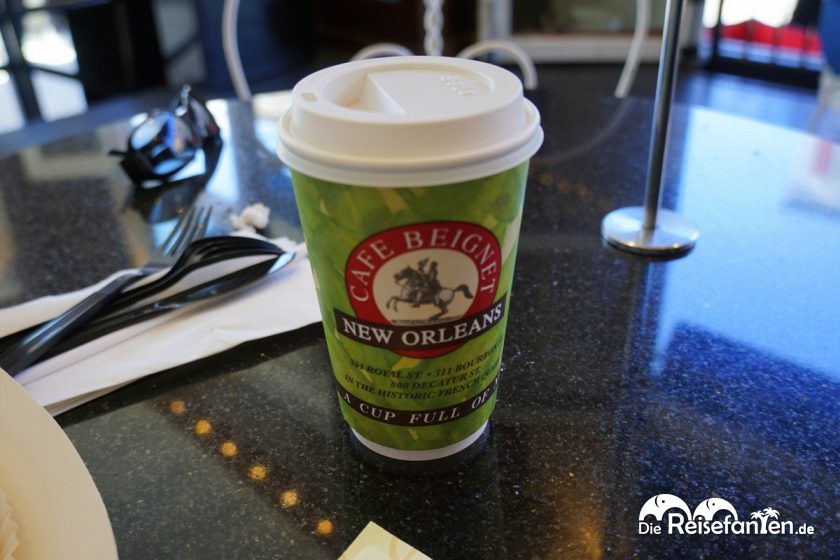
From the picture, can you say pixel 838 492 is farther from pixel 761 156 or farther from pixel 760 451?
pixel 761 156

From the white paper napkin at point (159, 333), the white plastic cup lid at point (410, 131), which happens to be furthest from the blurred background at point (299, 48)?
the white plastic cup lid at point (410, 131)

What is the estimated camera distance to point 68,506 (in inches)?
15.3

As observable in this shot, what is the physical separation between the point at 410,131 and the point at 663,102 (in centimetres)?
43

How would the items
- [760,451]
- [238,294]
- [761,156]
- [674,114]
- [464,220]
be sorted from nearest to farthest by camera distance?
[464,220]
[760,451]
[238,294]
[761,156]
[674,114]

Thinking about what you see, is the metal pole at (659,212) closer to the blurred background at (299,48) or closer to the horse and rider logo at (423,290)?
the horse and rider logo at (423,290)

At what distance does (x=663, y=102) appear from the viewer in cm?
69

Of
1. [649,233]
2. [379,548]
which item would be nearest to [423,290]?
[379,548]

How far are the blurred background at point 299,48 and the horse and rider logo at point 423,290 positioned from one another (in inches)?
117

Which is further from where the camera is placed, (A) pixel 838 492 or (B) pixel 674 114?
(B) pixel 674 114

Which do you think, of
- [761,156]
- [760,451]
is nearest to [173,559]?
[760,451]

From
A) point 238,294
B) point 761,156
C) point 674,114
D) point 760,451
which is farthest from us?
point 674,114

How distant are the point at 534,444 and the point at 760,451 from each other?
0.51ft

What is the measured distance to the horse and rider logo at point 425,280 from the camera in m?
0.37

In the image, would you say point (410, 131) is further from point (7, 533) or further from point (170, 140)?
point (170, 140)
